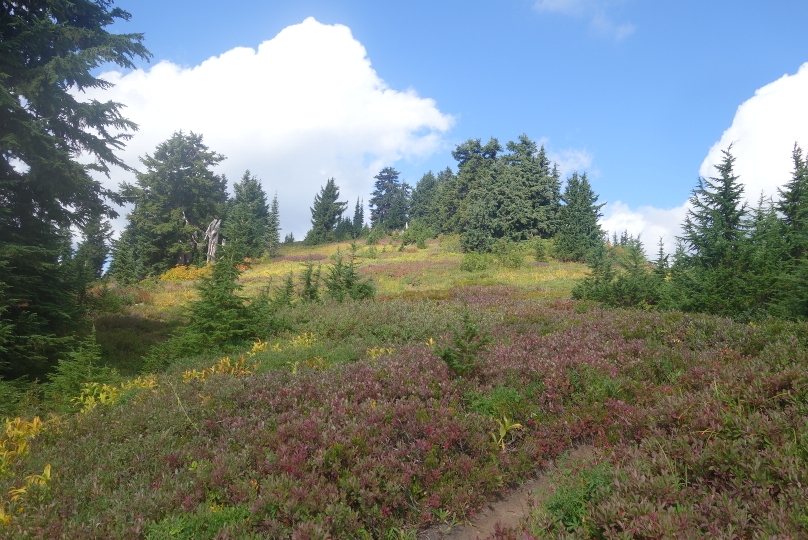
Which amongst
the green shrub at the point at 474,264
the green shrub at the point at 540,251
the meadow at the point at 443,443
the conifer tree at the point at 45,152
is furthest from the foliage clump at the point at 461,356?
the green shrub at the point at 540,251

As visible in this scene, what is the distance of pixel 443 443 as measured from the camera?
4.59 m

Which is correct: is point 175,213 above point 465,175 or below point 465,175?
below

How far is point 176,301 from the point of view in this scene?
2202cm

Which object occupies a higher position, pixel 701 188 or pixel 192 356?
pixel 701 188

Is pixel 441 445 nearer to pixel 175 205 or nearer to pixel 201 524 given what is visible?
pixel 201 524

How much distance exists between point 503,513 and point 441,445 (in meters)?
0.86

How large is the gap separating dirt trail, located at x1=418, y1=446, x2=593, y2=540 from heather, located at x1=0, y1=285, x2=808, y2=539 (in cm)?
12

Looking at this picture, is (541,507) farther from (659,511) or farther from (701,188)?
(701,188)

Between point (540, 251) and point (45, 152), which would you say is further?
point (540, 251)

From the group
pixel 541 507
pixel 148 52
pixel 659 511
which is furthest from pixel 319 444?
pixel 148 52

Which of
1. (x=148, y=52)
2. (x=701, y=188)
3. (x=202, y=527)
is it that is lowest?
(x=202, y=527)

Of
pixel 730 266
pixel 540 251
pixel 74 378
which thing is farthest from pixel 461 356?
pixel 540 251

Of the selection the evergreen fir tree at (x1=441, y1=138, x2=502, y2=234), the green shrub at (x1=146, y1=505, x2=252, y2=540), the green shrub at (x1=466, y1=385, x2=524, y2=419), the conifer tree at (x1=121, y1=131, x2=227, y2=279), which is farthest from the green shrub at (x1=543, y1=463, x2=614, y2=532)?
the evergreen fir tree at (x1=441, y1=138, x2=502, y2=234)

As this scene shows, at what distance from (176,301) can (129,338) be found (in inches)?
363
